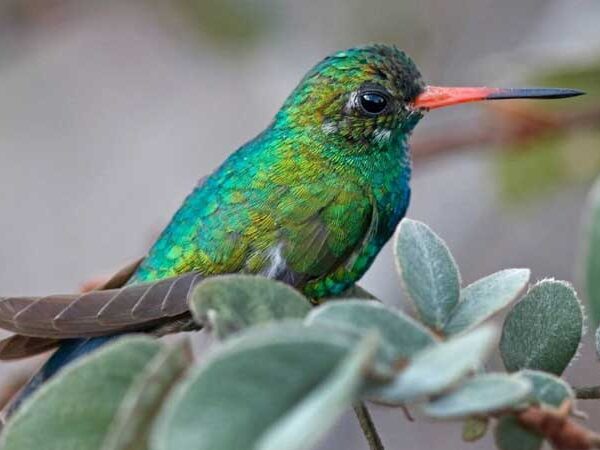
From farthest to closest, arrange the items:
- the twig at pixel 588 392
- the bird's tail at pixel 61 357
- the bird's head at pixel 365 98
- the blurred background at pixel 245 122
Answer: the blurred background at pixel 245 122
the bird's head at pixel 365 98
the bird's tail at pixel 61 357
the twig at pixel 588 392

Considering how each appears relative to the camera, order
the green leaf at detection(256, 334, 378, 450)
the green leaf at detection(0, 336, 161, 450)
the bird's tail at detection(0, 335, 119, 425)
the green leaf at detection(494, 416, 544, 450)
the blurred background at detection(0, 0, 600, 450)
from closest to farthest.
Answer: the green leaf at detection(256, 334, 378, 450) → the green leaf at detection(0, 336, 161, 450) → the green leaf at detection(494, 416, 544, 450) → the bird's tail at detection(0, 335, 119, 425) → the blurred background at detection(0, 0, 600, 450)

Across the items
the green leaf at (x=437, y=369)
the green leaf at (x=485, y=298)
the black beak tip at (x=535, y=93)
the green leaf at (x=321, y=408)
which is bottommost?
the green leaf at (x=485, y=298)

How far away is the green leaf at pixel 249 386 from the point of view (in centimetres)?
73

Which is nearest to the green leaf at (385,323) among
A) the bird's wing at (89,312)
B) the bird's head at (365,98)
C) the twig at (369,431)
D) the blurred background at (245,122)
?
the twig at (369,431)

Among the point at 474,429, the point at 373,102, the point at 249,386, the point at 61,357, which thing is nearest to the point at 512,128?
the point at 373,102

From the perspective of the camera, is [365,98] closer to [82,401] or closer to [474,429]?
[474,429]

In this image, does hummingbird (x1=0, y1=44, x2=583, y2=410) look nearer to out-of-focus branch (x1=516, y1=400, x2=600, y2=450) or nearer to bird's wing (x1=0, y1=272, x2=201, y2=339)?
bird's wing (x1=0, y1=272, x2=201, y2=339)

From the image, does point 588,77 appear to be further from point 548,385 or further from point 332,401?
point 332,401

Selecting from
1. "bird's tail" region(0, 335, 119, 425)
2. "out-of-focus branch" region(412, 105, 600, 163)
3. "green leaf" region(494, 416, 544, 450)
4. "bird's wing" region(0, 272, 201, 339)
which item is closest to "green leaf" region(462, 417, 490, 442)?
"green leaf" region(494, 416, 544, 450)

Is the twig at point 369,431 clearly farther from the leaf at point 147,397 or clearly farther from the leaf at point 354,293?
the leaf at point 354,293

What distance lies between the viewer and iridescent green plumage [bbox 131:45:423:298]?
2018 mm

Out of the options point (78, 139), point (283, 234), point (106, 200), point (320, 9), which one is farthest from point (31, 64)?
point (283, 234)

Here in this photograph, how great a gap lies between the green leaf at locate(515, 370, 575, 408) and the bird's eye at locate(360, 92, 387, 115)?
1.30 m

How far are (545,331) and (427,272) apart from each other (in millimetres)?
147
